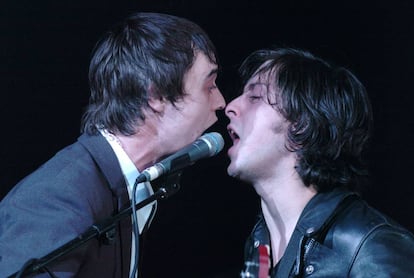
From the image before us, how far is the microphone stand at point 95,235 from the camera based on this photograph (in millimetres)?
1377

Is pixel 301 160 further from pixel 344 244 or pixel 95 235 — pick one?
pixel 95 235

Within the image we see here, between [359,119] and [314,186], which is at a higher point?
[359,119]

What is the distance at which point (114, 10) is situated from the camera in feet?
9.24

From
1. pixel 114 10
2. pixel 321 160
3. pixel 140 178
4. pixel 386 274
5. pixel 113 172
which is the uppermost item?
pixel 114 10

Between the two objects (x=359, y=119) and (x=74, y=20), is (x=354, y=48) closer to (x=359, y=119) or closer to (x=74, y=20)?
(x=359, y=119)

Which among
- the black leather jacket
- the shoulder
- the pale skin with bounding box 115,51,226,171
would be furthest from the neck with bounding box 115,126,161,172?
the shoulder

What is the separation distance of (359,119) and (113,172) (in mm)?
Result: 956

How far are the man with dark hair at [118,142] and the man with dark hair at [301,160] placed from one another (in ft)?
0.66

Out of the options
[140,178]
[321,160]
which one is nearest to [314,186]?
[321,160]

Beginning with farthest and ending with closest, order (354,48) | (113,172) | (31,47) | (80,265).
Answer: (354,48)
(31,47)
(113,172)
(80,265)

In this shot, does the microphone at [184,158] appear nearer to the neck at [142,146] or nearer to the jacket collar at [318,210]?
the neck at [142,146]

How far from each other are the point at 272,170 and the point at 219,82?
0.86 meters

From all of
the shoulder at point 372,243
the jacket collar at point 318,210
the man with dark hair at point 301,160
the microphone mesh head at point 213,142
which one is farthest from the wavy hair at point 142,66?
the shoulder at point 372,243

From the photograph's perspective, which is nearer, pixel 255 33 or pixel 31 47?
pixel 31 47
